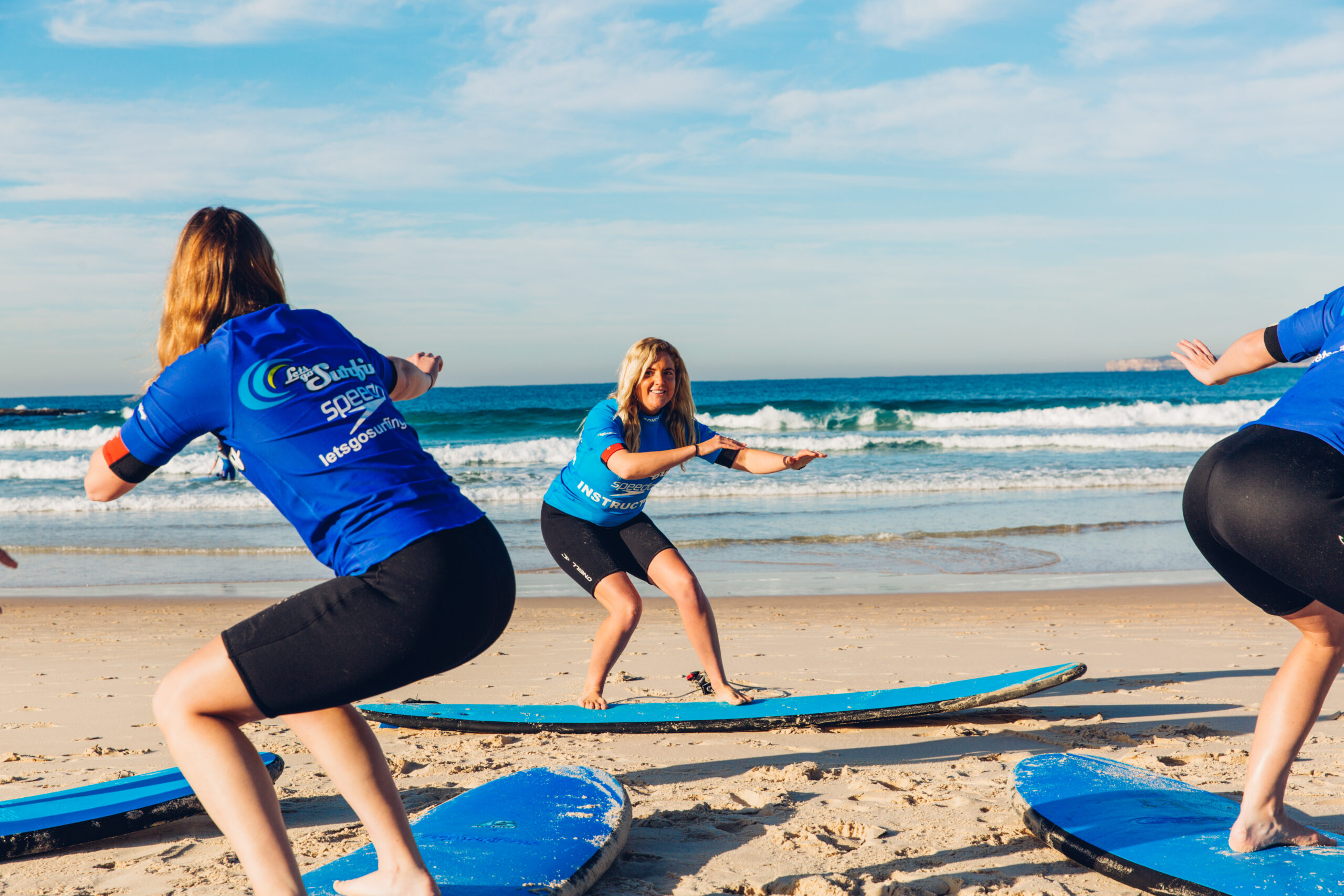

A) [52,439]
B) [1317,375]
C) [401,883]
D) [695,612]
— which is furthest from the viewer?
[52,439]

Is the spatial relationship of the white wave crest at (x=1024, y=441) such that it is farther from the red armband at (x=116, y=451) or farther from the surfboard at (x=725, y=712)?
the red armband at (x=116, y=451)

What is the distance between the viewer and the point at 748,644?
659cm

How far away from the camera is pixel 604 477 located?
4496 mm

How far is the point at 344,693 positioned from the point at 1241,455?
2.13 meters

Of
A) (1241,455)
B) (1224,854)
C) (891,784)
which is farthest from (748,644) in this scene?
(1241,455)

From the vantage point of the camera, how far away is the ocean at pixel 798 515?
9461mm

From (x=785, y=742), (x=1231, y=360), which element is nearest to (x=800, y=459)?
(x=785, y=742)

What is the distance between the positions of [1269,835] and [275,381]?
2869 mm

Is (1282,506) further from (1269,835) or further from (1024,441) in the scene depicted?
(1024,441)

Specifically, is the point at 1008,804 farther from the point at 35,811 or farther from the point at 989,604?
the point at 989,604

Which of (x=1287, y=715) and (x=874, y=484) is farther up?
(x=1287, y=715)

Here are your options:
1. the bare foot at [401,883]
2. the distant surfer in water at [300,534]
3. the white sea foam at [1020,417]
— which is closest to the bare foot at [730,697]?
the bare foot at [401,883]

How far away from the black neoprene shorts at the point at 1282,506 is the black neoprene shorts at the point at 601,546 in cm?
262

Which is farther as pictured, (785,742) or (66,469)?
(66,469)
